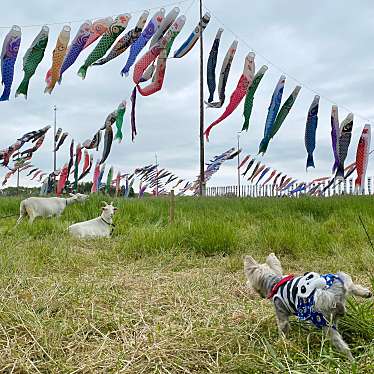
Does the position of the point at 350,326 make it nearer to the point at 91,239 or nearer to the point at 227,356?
the point at 227,356

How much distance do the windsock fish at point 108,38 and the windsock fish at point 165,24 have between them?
2.23 ft

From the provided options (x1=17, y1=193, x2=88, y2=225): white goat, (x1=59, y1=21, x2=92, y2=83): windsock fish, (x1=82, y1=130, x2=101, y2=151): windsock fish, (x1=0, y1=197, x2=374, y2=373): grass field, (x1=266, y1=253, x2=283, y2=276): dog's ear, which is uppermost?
(x1=59, y1=21, x2=92, y2=83): windsock fish

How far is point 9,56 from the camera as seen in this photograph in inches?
294

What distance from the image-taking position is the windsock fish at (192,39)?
29.5 feet

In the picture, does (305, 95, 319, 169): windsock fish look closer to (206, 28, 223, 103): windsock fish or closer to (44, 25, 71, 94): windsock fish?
(206, 28, 223, 103): windsock fish

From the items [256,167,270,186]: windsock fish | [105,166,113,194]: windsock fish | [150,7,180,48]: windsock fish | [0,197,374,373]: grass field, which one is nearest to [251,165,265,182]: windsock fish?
[256,167,270,186]: windsock fish

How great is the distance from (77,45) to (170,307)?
6.72m

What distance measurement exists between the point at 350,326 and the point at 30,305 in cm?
141

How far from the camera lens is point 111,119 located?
33.1 ft

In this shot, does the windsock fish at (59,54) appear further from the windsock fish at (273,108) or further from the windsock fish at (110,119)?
the windsock fish at (273,108)

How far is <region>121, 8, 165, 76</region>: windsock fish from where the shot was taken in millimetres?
8195

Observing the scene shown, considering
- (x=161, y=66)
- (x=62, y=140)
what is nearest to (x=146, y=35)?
(x=161, y=66)

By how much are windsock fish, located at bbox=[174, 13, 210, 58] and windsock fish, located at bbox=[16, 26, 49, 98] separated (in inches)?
105

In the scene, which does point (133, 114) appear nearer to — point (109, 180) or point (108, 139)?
point (108, 139)
